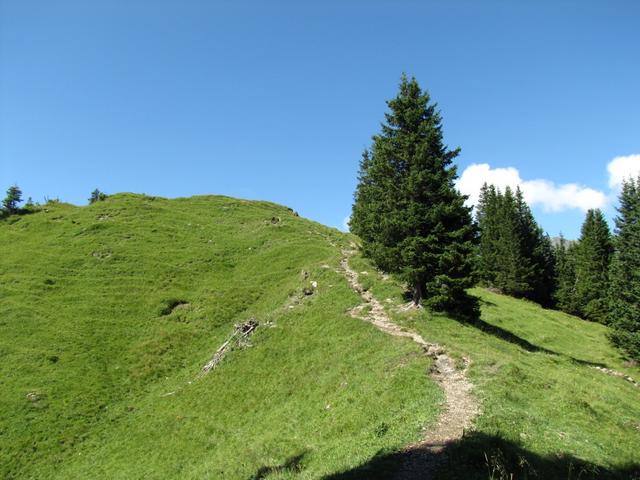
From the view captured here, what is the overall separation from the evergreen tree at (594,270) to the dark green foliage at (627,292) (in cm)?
1447

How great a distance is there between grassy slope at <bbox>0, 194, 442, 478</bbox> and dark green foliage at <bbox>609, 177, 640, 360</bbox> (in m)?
31.3

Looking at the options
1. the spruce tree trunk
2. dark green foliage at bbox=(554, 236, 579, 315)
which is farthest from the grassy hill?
dark green foliage at bbox=(554, 236, 579, 315)

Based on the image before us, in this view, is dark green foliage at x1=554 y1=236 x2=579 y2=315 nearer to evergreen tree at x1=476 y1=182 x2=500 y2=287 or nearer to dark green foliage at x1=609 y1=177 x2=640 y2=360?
evergreen tree at x1=476 y1=182 x2=500 y2=287

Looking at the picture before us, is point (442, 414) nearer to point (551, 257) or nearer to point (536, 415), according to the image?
point (536, 415)

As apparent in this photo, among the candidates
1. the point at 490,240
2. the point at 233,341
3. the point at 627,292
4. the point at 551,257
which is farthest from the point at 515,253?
the point at 233,341

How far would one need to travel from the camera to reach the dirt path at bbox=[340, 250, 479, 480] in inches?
505

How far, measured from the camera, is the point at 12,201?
69875 millimetres

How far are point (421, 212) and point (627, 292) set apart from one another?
99.7 feet

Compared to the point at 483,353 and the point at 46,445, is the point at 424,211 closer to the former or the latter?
the point at 483,353

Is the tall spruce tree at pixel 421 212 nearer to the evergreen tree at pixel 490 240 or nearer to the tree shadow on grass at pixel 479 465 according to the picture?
the tree shadow on grass at pixel 479 465

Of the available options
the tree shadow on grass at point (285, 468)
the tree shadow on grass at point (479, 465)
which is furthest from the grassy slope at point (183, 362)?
the tree shadow on grass at point (479, 465)

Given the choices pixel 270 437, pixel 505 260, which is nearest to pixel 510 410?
pixel 270 437

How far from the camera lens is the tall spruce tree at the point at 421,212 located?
31.9 metres

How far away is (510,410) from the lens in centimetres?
1648
